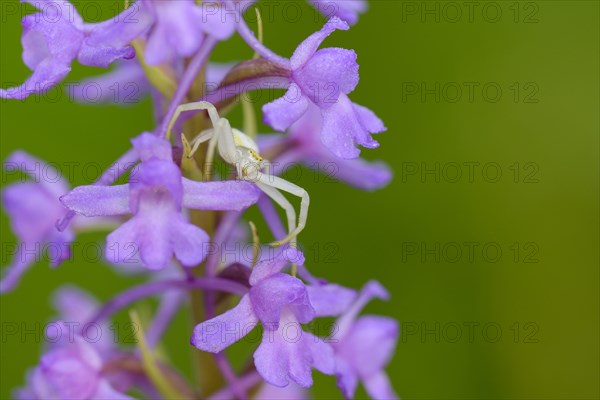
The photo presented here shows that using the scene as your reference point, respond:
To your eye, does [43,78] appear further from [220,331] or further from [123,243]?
[220,331]

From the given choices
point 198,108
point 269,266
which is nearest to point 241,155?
point 198,108

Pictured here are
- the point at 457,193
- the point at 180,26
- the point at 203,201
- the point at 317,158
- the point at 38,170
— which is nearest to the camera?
the point at 180,26

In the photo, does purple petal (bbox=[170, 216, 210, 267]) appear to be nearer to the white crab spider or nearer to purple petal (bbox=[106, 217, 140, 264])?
purple petal (bbox=[106, 217, 140, 264])

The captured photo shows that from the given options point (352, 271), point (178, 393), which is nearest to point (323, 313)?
point (178, 393)

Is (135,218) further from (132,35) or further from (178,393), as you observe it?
(178,393)

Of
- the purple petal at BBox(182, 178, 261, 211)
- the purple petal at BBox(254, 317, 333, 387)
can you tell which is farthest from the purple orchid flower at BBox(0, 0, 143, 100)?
the purple petal at BBox(254, 317, 333, 387)

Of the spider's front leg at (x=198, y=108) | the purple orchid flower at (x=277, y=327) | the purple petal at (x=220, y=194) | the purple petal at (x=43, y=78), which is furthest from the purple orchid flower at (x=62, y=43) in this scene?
the purple orchid flower at (x=277, y=327)
